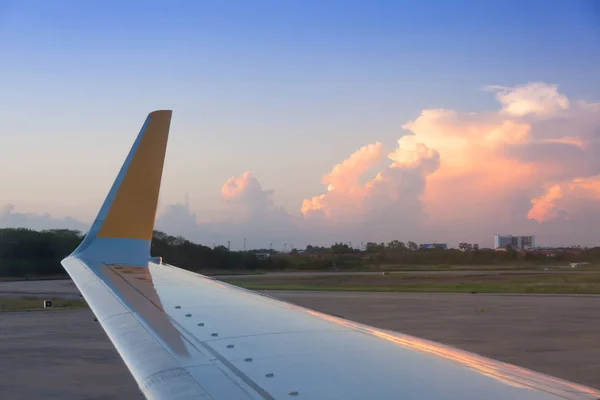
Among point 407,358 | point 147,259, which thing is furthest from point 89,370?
point 407,358

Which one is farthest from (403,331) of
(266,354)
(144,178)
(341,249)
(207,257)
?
(341,249)

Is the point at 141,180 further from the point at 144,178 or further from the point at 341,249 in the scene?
the point at 341,249

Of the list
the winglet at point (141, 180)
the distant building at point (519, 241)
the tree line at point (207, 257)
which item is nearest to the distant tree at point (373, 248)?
the tree line at point (207, 257)

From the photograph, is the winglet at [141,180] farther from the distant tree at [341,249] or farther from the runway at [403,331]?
the distant tree at [341,249]

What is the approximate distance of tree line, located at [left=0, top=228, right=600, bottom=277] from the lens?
52188 millimetres

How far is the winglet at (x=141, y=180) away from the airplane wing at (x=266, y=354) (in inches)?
41.2

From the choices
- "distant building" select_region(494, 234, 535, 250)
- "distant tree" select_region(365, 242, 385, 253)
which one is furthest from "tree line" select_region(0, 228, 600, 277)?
"distant building" select_region(494, 234, 535, 250)

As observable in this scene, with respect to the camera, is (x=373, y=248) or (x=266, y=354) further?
(x=373, y=248)

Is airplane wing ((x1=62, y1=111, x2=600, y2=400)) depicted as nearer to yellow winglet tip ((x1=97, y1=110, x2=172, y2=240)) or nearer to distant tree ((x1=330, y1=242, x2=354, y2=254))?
yellow winglet tip ((x1=97, y1=110, x2=172, y2=240))

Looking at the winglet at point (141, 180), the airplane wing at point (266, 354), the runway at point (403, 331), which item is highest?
the winglet at point (141, 180)

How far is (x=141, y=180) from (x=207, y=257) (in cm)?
5490

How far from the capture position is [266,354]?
3287 millimetres

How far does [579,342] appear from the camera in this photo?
49.3 ft

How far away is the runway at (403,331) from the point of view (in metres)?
10.2
